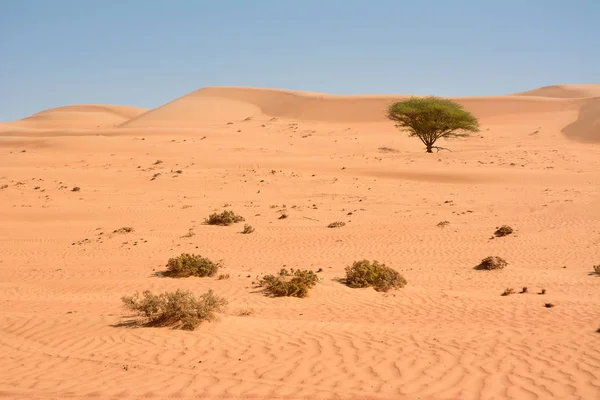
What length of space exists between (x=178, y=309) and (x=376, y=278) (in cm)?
511

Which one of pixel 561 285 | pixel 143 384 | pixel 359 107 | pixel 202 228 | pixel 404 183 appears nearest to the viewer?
pixel 143 384

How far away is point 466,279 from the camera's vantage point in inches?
563

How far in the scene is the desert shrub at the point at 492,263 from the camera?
1508 cm

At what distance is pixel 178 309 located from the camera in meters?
9.38

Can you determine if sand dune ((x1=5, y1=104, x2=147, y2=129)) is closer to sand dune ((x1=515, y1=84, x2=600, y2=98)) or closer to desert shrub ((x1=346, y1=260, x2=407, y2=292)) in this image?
desert shrub ((x1=346, y1=260, x2=407, y2=292))

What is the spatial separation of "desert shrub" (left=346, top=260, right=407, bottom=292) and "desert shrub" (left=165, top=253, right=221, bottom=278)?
3255 millimetres

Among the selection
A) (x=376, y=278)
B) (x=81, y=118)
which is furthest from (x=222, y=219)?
(x=81, y=118)

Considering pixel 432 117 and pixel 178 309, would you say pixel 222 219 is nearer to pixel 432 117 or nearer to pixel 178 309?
pixel 178 309

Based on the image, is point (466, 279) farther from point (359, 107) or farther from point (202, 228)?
point (359, 107)

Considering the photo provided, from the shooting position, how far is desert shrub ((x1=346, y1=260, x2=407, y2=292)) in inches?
510

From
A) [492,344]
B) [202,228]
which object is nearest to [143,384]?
[492,344]

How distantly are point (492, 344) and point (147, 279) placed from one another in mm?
8213

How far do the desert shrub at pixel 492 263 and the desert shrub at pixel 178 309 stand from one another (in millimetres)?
7980

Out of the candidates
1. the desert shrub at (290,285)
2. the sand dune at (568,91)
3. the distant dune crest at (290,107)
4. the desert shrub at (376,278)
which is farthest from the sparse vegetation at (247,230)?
the sand dune at (568,91)
